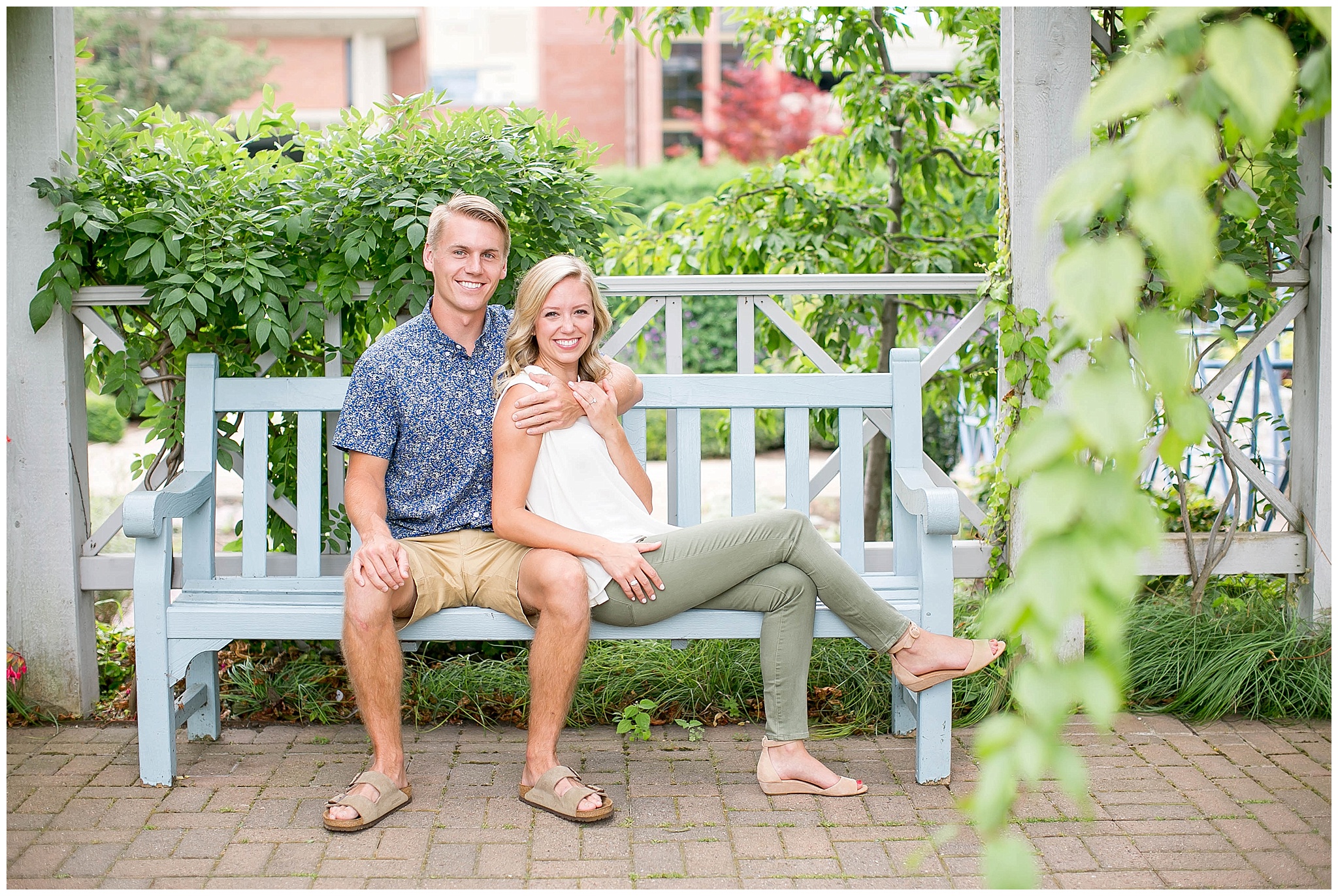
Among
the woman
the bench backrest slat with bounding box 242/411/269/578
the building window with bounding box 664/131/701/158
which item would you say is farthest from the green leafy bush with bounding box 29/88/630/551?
the building window with bounding box 664/131/701/158

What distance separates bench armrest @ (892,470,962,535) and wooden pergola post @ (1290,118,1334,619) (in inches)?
55.1

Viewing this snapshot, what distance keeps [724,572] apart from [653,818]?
1.93 feet

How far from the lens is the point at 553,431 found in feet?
9.18

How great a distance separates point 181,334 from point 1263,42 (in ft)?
9.20

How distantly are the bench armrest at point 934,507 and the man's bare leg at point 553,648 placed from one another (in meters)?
0.84

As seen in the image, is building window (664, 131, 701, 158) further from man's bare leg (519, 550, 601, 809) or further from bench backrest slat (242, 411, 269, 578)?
man's bare leg (519, 550, 601, 809)

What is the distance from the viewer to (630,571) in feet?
8.64

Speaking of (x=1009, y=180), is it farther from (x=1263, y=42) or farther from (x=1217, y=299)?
(x=1263, y=42)

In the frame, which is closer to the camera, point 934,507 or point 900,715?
point 934,507

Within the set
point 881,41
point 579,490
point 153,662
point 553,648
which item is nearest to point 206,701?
point 153,662

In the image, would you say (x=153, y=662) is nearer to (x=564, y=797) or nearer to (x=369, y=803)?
(x=369, y=803)

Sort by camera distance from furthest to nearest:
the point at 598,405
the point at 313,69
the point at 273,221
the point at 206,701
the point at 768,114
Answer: the point at 313,69, the point at 768,114, the point at 273,221, the point at 206,701, the point at 598,405

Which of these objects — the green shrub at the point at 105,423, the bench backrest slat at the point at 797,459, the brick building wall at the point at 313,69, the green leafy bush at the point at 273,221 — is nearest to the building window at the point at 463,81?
the brick building wall at the point at 313,69

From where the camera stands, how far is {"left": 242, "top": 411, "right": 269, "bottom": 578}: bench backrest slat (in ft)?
10.3
